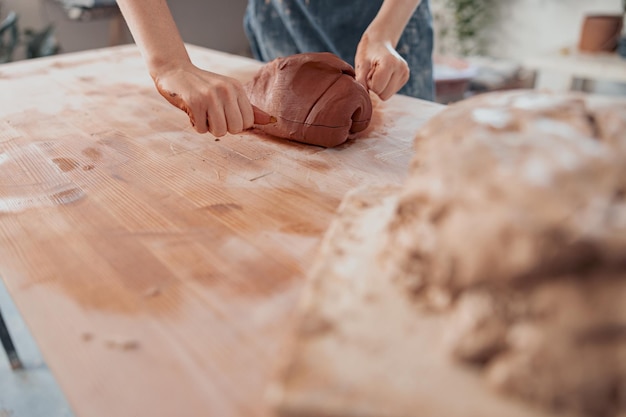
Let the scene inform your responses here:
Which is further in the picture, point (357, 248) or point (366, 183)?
point (366, 183)

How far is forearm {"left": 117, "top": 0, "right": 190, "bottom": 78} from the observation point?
1.22 m

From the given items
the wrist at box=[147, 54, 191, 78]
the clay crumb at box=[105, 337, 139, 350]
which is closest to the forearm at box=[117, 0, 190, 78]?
the wrist at box=[147, 54, 191, 78]

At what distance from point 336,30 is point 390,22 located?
438mm

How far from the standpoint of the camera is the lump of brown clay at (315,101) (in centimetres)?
125

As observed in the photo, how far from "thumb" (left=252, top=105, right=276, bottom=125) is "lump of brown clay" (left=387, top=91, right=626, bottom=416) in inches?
27.8

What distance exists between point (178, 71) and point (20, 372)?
1152 mm

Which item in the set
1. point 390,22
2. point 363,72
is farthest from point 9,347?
point 390,22

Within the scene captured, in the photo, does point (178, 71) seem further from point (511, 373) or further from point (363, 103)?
point (511, 373)

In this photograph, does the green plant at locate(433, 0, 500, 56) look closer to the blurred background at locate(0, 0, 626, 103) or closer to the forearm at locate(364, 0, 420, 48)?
the blurred background at locate(0, 0, 626, 103)

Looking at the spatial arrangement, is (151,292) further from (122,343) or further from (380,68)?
(380,68)

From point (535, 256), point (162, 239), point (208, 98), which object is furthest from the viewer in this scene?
point (208, 98)

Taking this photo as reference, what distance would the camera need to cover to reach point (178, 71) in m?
1.19

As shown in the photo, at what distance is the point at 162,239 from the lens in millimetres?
914

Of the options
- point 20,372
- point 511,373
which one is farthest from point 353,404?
point 20,372
